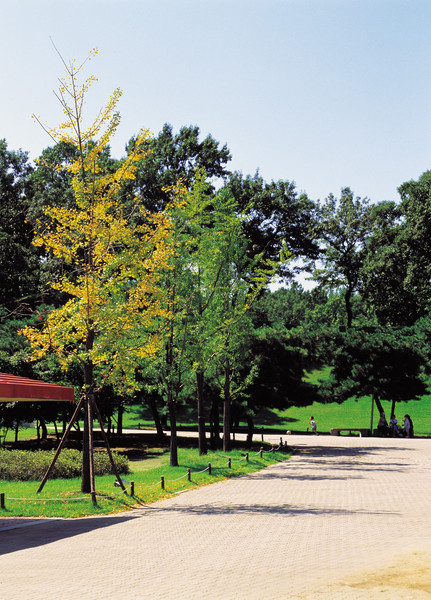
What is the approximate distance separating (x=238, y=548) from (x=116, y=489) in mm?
8325

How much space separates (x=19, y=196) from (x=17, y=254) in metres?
9.97

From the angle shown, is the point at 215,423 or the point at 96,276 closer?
the point at 96,276

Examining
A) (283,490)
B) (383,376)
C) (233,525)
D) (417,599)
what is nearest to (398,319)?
(383,376)

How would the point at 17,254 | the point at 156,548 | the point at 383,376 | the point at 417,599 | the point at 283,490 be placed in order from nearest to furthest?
the point at 417,599
the point at 156,548
the point at 283,490
the point at 383,376
the point at 17,254

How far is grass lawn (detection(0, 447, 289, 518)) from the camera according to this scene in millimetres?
15320

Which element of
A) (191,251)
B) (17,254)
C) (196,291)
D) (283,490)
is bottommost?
(283,490)

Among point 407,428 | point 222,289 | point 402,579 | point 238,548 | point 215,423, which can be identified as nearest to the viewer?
point 402,579

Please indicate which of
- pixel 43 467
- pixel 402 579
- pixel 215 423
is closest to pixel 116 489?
pixel 43 467

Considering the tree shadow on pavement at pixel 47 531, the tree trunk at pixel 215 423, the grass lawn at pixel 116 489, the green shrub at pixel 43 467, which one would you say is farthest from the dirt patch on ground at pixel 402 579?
the tree trunk at pixel 215 423

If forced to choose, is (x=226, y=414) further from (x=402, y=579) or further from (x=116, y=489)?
(x=402, y=579)

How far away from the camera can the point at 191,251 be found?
98.9 feet

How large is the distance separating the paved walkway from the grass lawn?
0.77 metres

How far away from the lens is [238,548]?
1080 cm

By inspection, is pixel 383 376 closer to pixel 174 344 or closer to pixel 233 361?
pixel 233 361
